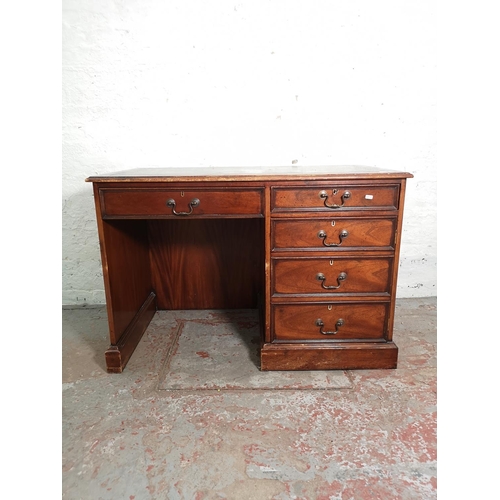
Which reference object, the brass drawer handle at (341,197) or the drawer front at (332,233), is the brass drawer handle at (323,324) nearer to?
the drawer front at (332,233)

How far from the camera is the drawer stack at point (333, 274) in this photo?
5.59 feet

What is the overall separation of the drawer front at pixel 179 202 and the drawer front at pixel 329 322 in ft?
1.76

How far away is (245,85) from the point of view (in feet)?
7.47

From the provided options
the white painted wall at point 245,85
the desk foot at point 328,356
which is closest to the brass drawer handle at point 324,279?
the desk foot at point 328,356

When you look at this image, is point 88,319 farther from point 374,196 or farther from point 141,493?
point 374,196

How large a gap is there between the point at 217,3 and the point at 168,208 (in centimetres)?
136

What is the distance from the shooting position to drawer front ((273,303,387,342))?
183 cm

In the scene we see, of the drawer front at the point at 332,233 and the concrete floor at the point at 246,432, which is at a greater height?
the drawer front at the point at 332,233

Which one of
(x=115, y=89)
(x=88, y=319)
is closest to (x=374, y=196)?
(x=115, y=89)

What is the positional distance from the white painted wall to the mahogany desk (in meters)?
0.61

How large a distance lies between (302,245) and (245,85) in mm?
1170

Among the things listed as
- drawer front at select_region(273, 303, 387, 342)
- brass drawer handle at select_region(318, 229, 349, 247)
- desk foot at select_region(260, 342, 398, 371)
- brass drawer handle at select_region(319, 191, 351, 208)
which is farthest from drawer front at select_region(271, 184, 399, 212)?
desk foot at select_region(260, 342, 398, 371)

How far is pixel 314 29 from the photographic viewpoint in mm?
2201

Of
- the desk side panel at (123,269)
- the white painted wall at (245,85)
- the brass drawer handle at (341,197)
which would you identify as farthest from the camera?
the white painted wall at (245,85)
